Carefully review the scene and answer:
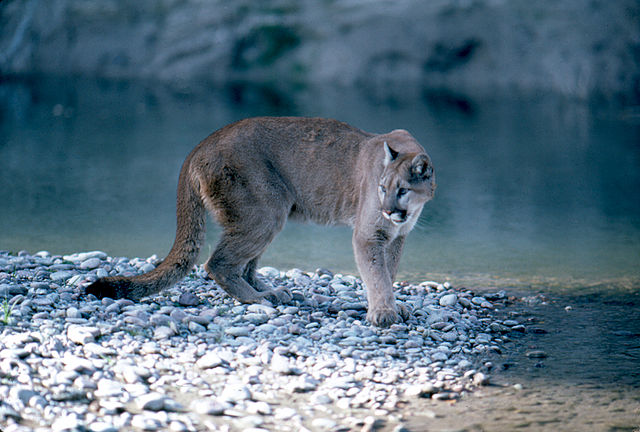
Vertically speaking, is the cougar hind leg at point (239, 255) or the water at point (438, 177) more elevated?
the water at point (438, 177)

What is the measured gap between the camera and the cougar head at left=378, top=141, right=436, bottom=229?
4719mm

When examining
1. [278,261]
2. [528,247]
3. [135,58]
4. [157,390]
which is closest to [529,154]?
[528,247]

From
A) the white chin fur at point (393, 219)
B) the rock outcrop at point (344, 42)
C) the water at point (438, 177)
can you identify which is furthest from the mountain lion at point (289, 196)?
the rock outcrop at point (344, 42)

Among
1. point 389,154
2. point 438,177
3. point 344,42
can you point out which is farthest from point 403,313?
point 344,42

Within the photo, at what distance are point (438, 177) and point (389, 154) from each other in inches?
234

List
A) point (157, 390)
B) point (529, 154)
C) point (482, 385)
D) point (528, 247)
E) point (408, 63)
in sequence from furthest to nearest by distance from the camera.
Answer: point (408, 63) → point (529, 154) → point (528, 247) → point (482, 385) → point (157, 390)

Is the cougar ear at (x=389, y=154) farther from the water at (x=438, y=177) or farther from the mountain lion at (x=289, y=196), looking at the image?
the water at (x=438, y=177)

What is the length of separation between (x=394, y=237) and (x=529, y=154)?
7.79 m

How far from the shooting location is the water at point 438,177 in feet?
23.8

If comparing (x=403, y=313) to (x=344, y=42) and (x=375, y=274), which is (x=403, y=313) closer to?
(x=375, y=274)

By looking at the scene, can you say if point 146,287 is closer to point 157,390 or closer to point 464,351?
point 157,390

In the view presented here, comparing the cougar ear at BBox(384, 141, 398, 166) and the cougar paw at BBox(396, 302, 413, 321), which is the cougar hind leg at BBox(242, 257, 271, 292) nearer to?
the cougar paw at BBox(396, 302, 413, 321)

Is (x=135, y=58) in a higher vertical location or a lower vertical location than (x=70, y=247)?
higher

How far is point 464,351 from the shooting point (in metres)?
4.68
